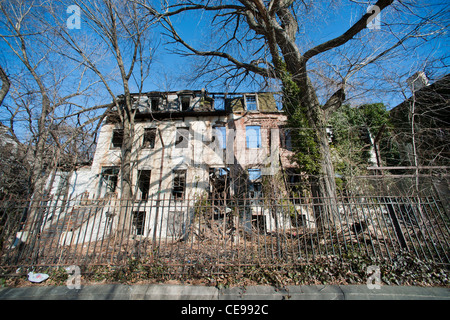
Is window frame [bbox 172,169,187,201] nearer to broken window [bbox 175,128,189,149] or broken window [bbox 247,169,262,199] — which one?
broken window [bbox 175,128,189,149]

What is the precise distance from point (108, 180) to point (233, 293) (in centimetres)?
1411

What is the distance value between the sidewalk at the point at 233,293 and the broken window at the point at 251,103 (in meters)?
14.2

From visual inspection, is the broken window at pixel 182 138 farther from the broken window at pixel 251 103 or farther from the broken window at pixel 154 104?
the broken window at pixel 251 103

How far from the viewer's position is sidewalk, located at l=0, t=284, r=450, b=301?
357 cm

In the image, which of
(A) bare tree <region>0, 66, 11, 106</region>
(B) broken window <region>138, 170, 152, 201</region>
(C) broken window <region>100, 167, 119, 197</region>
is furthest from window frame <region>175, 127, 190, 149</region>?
(A) bare tree <region>0, 66, 11, 106</region>

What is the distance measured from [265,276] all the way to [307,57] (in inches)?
287

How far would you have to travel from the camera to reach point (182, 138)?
14.8 meters

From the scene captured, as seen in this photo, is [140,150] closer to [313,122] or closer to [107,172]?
[107,172]

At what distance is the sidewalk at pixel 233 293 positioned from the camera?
357 cm

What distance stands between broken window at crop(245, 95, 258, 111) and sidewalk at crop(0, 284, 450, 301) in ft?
46.7

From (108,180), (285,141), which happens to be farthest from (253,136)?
(108,180)

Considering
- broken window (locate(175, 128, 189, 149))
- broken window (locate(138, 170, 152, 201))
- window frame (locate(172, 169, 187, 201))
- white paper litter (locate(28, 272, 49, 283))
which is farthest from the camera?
broken window (locate(175, 128, 189, 149))

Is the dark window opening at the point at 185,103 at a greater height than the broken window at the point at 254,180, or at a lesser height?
greater

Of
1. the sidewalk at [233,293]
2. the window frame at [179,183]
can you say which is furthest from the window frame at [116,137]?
the sidewalk at [233,293]
